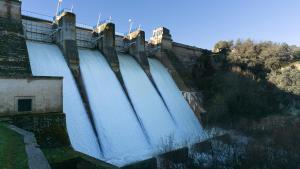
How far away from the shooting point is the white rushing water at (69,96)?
14977mm

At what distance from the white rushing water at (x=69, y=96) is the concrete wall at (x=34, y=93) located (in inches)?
89.6

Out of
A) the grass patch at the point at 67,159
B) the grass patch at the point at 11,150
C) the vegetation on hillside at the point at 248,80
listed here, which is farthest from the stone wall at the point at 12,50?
the vegetation on hillside at the point at 248,80

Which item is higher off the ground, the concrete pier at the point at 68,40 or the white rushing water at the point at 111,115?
the concrete pier at the point at 68,40

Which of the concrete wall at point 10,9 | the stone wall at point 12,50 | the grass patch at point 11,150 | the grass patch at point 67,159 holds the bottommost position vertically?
the grass patch at point 67,159

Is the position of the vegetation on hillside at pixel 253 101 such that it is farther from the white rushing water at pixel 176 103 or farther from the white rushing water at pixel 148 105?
the white rushing water at pixel 148 105

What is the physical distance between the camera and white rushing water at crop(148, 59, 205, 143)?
23.1 meters

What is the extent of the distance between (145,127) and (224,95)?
1155cm

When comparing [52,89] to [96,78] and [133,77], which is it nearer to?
[96,78]

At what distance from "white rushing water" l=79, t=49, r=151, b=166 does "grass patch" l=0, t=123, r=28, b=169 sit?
20.3 ft

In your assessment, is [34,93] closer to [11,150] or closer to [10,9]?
[11,150]

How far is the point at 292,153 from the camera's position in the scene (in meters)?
16.5

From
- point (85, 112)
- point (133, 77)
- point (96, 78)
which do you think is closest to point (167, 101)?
point (133, 77)

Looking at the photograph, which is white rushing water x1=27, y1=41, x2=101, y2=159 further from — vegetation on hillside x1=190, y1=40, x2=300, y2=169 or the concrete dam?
vegetation on hillside x1=190, y1=40, x2=300, y2=169

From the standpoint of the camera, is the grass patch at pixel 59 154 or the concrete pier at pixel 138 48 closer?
the grass patch at pixel 59 154
